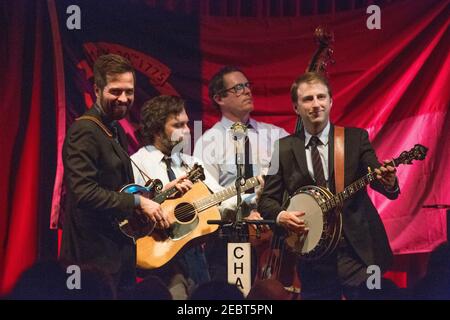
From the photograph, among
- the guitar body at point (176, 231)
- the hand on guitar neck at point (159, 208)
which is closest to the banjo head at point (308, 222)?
the guitar body at point (176, 231)

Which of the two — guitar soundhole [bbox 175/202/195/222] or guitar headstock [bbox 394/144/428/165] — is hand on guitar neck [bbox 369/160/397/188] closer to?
guitar headstock [bbox 394/144/428/165]

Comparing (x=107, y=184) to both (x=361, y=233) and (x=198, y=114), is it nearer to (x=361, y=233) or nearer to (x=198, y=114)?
(x=198, y=114)

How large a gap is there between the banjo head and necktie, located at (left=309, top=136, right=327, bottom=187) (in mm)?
115

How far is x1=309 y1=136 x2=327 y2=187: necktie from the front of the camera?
5.98 m

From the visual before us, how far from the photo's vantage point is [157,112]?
6168 mm

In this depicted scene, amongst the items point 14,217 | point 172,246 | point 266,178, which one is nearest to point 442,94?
point 266,178

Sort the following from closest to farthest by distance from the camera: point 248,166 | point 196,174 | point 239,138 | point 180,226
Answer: point 180,226, point 196,174, point 248,166, point 239,138

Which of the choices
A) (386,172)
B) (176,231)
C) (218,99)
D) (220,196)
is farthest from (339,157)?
(176,231)

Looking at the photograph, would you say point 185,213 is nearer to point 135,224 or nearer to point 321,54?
point 135,224

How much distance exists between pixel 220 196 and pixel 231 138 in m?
0.51

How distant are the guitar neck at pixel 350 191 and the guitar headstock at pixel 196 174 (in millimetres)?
899

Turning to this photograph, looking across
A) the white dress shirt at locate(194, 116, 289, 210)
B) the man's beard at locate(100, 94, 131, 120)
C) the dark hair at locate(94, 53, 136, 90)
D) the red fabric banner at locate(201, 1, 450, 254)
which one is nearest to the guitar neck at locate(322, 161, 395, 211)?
the red fabric banner at locate(201, 1, 450, 254)

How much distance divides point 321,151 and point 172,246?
50.2 inches

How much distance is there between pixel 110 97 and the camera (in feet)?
19.7
